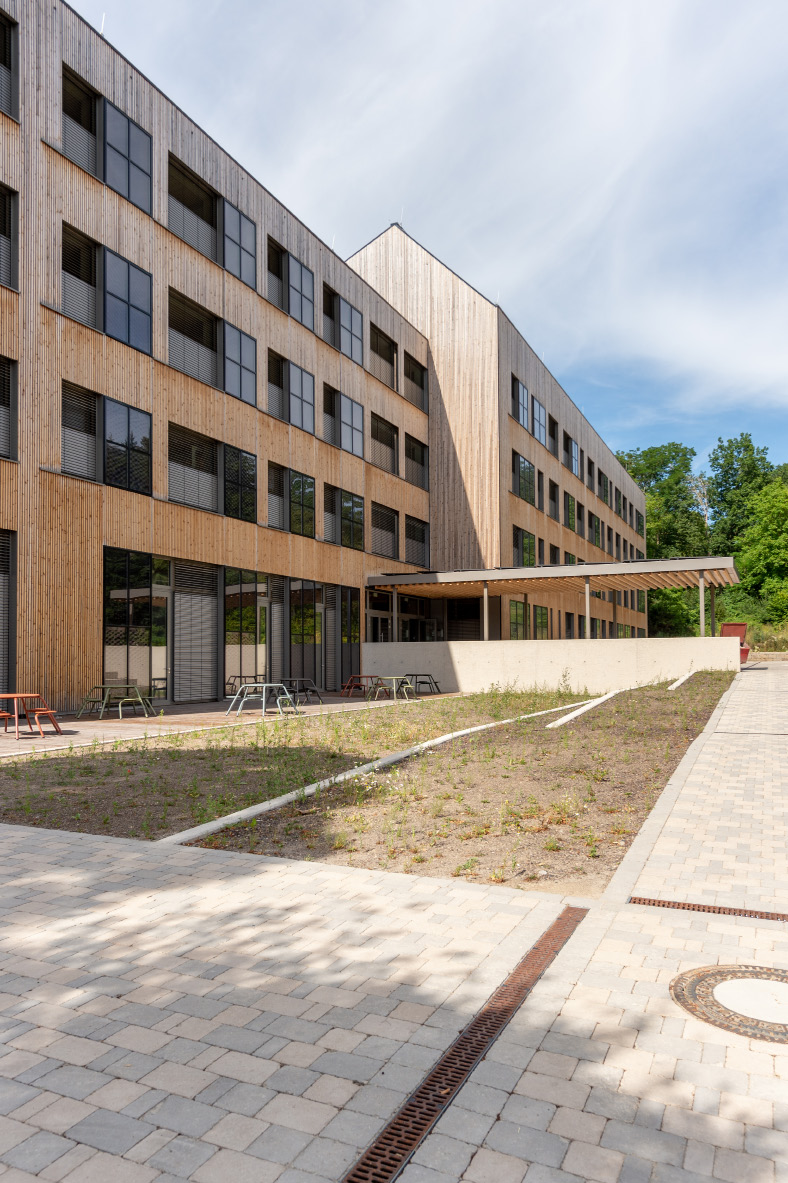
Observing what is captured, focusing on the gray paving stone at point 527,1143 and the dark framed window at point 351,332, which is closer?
the gray paving stone at point 527,1143

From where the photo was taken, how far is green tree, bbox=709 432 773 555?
83.2 metres

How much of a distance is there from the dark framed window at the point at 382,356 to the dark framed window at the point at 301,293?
432 cm

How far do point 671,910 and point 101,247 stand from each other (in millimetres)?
20063

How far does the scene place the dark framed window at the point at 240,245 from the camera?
25.0 m

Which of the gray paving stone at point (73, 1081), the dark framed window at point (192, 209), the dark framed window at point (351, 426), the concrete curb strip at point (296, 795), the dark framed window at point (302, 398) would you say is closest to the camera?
the gray paving stone at point (73, 1081)

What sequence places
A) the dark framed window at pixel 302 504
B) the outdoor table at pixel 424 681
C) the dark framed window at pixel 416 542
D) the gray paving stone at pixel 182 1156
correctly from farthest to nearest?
the dark framed window at pixel 416 542 < the outdoor table at pixel 424 681 < the dark framed window at pixel 302 504 < the gray paving stone at pixel 182 1156

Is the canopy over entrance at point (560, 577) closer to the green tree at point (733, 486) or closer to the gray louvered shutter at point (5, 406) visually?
the gray louvered shutter at point (5, 406)

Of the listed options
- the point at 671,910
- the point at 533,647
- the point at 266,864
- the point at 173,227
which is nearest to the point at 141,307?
the point at 173,227

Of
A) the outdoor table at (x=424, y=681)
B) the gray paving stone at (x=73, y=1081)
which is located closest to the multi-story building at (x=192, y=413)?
the outdoor table at (x=424, y=681)

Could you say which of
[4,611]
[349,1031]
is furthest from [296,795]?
[4,611]

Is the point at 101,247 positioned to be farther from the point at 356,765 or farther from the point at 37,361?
the point at 356,765

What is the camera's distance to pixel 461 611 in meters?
38.3

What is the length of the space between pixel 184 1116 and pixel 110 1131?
244mm

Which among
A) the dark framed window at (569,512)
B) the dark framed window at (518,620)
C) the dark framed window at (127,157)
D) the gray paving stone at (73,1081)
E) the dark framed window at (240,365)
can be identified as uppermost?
the dark framed window at (127,157)
